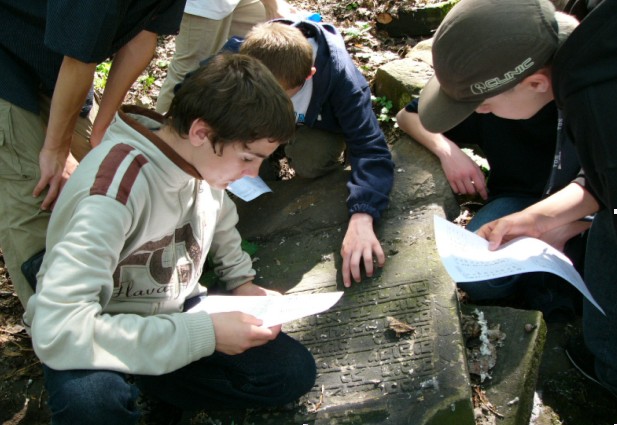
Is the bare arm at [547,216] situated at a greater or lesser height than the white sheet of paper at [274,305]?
greater

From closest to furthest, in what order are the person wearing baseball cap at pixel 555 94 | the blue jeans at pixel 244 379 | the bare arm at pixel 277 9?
the person wearing baseball cap at pixel 555 94
the blue jeans at pixel 244 379
the bare arm at pixel 277 9

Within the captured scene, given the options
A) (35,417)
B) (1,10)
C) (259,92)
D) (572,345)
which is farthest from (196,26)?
(572,345)

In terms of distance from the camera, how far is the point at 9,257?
228cm

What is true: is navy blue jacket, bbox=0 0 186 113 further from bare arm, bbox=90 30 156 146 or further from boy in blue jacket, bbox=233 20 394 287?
boy in blue jacket, bbox=233 20 394 287

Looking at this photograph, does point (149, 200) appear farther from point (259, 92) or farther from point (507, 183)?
point (507, 183)

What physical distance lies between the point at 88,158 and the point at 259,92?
0.56m

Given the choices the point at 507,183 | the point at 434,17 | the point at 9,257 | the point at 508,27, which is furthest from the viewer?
the point at 434,17

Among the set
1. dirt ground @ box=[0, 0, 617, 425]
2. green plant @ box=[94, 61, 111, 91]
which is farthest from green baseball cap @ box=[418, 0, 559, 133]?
green plant @ box=[94, 61, 111, 91]

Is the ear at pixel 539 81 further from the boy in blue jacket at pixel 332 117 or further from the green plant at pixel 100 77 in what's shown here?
the green plant at pixel 100 77

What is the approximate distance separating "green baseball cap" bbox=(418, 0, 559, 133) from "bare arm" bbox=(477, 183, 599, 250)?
0.50m

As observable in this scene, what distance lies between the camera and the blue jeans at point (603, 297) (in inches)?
75.8

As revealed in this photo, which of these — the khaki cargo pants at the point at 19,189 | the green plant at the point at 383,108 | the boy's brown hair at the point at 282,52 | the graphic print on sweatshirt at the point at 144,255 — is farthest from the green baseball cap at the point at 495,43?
the khaki cargo pants at the point at 19,189

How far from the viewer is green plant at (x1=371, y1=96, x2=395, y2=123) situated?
3258 mm

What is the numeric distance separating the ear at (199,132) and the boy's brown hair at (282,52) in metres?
0.60
